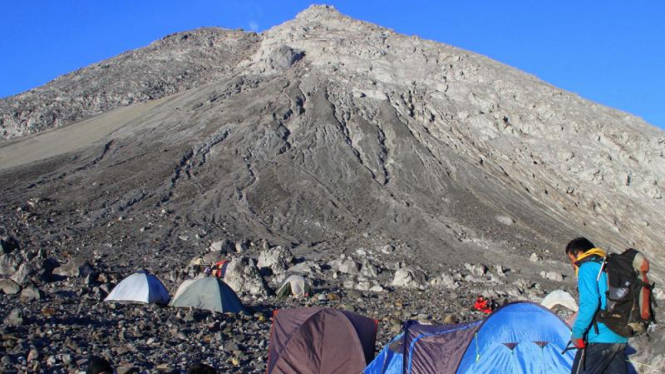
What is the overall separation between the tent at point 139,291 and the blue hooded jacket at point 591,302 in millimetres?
12513


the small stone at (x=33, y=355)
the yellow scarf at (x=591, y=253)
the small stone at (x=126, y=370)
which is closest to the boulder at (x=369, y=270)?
the small stone at (x=126, y=370)

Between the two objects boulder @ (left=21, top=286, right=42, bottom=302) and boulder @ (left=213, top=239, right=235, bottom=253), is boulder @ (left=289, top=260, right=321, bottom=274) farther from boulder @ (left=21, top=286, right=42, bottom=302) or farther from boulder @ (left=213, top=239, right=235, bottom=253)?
boulder @ (left=21, top=286, right=42, bottom=302)

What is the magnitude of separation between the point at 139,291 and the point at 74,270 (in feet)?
18.0

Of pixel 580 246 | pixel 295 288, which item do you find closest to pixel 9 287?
pixel 295 288

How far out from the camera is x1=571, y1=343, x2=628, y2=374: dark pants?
5098mm

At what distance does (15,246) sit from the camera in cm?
2347

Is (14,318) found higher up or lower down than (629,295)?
lower down

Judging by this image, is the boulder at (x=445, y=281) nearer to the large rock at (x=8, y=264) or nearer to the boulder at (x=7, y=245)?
the large rock at (x=8, y=264)

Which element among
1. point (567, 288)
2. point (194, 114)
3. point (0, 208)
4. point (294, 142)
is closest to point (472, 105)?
point (294, 142)

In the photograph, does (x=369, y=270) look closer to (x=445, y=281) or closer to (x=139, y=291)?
(x=445, y=281)

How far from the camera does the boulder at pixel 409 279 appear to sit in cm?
2367

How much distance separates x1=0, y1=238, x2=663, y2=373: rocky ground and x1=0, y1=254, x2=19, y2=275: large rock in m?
0.03

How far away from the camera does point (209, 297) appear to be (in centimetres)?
1525

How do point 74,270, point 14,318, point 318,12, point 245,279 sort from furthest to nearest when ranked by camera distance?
point 318,12 → point 245,279 → point 74,270 → point 14,318
